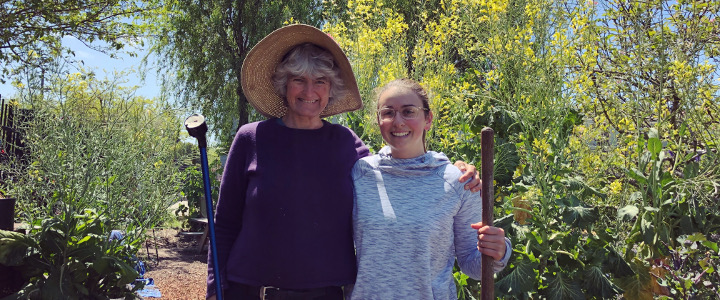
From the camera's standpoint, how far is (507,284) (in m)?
2.73

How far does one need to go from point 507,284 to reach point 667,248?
0.74m

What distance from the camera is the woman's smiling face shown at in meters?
1.87

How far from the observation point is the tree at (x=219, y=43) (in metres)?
13.1

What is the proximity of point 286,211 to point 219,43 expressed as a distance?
39.4 ft

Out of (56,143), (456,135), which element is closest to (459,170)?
(456,135)

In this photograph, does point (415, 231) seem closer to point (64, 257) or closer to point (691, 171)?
point (691, 171)

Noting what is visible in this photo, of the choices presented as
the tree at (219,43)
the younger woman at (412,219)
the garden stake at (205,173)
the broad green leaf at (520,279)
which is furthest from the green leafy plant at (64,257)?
the tree at (219,43)

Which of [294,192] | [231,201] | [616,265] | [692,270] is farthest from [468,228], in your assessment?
[692,270]

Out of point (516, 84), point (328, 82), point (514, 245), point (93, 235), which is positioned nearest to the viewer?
point (328, 82)

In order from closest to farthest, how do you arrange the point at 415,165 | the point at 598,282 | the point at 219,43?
the point at 415,165 → the point at 598,282 → the point at 219,43

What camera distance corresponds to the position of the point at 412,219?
1769mm

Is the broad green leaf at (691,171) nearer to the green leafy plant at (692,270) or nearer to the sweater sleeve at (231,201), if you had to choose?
the green leafy plant at (692,270)

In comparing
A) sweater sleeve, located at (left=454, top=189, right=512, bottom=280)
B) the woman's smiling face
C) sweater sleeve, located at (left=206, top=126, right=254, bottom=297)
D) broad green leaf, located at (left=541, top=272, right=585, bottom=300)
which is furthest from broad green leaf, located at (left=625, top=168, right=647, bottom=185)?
sweater sleeve, located at (left=206, top=126, right=254, bottom=297)

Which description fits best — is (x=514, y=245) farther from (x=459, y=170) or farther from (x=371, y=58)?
(x=371, y=58)
